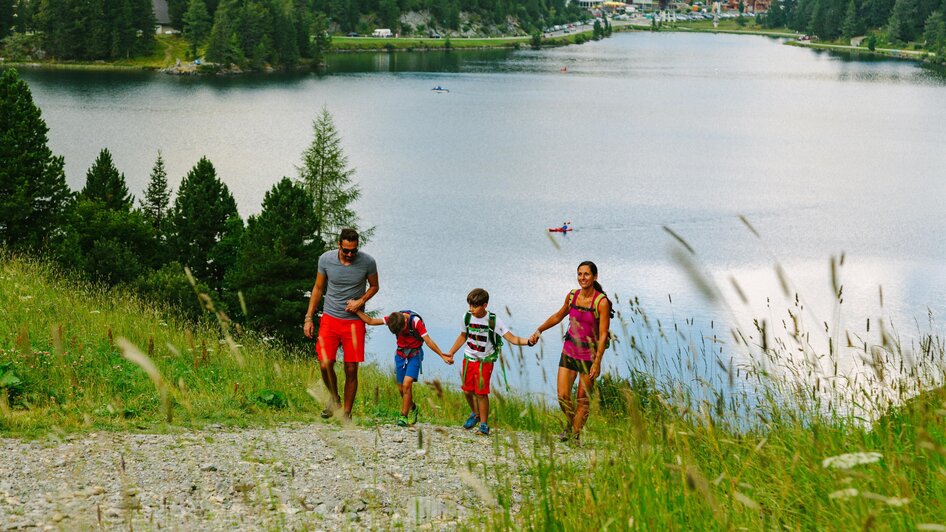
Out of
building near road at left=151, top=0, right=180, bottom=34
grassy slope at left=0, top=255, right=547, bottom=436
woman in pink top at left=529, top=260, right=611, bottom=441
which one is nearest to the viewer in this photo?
woman in pink top at left=529, top=260, right=611, bottom=441

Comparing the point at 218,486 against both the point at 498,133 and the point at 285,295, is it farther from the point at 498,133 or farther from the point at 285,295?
the point at 498,133

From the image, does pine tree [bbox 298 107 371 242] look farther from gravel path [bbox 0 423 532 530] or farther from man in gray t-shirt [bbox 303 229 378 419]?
gravel path [bbox 0 423 532 530]

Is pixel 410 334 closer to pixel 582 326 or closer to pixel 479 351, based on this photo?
pixel 479 351

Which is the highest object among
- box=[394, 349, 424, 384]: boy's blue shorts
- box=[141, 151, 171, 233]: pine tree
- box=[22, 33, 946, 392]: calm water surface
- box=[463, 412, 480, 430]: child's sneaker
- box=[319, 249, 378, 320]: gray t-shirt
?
box=[319, 249, 378, 320]: gray t-shirt

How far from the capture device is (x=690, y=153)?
87.0 metres

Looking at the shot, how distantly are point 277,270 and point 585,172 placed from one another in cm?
4295

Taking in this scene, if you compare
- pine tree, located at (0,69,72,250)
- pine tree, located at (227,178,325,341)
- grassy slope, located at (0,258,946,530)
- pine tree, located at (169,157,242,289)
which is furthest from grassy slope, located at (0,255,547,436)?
pine tree, located at (169,157,242,289)

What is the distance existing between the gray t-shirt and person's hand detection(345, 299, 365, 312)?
0.21 ft

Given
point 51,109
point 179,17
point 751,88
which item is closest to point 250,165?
point 51,109

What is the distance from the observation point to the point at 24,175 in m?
41.2

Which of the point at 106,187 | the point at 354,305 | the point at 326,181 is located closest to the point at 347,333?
the point at 354,305

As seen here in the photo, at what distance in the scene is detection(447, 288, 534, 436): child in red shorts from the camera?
997 centimetres

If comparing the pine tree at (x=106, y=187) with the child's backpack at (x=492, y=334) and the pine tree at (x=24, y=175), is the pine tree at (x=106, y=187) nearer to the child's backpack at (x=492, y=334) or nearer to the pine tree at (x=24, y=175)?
the pine tree at (x=24, y=175)

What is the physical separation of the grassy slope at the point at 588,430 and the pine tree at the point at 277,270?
1708cm
